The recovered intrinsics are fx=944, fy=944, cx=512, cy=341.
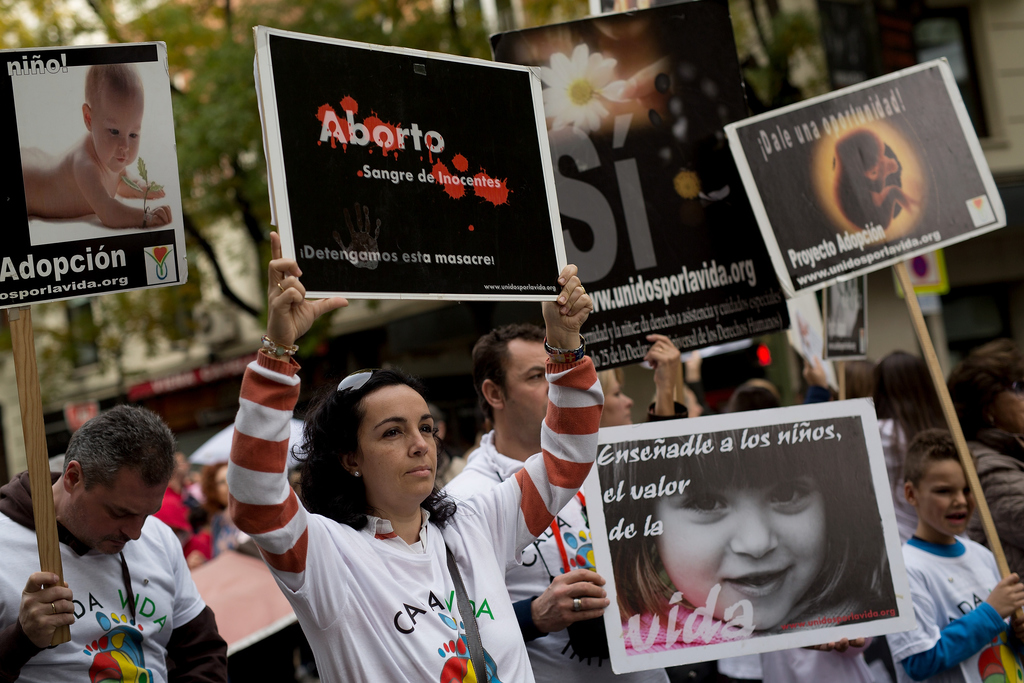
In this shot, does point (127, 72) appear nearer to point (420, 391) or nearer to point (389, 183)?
point (389, 183)

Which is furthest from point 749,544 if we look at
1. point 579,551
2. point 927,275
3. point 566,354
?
point 927,275

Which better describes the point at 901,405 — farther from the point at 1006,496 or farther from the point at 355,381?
the point at 355,381

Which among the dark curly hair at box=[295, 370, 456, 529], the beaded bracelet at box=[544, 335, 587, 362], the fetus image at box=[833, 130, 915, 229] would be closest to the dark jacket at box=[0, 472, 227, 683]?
the dark curly hair at box=[295, 370, 456, 529]

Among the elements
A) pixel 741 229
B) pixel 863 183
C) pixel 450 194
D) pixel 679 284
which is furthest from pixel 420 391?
pixel 863 183

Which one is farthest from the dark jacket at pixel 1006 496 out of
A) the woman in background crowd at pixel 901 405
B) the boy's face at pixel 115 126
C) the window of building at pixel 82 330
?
the window of building at pixel 82 330

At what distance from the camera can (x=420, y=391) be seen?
101 inches

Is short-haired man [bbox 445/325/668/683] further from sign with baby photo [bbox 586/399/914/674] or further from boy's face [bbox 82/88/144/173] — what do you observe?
boy's face [bbox 82/88/144/173]

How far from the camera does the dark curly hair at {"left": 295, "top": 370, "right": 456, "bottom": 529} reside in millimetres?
2348

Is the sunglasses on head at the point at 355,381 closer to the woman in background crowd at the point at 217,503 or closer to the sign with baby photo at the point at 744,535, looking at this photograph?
the sign with baby photo at the point at 744,535

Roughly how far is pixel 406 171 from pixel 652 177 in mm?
1383

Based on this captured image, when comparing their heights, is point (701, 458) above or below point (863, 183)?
below

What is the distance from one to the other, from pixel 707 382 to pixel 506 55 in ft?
36.9

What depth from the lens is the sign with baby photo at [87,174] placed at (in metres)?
2.39

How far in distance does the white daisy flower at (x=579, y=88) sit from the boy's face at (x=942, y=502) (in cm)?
177
